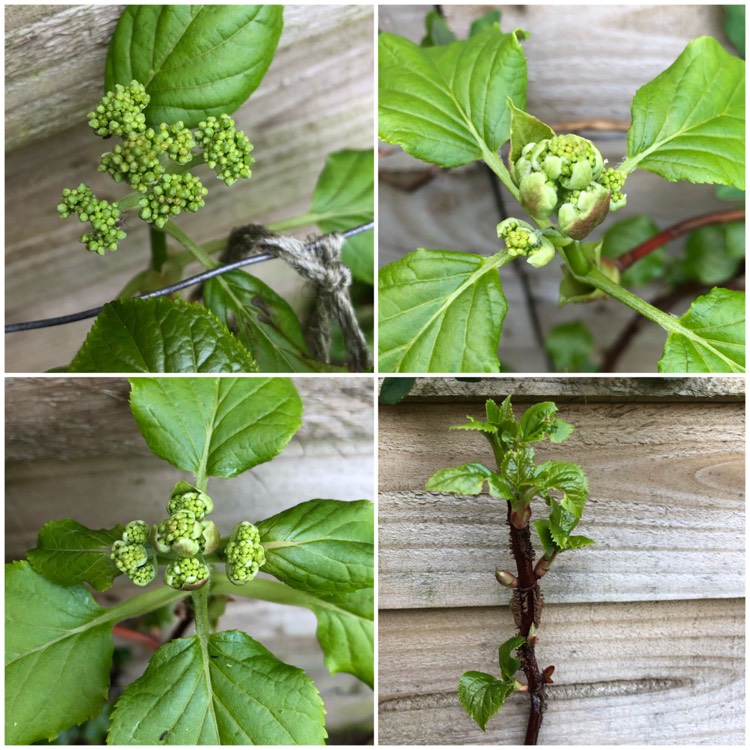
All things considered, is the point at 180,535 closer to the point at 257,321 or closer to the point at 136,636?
the point at 257,321

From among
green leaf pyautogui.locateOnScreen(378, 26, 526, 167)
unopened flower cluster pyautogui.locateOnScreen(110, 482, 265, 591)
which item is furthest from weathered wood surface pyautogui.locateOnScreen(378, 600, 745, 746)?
green leaf pyautogui.locateOnScreen(378, 26, 526, 167)

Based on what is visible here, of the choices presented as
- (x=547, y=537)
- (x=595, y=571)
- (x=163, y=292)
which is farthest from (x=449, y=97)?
(x=595, y=571)

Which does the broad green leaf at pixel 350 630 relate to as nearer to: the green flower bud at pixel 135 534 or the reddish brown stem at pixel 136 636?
the green flower bud at pixel 135 534

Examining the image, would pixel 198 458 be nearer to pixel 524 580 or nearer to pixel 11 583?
pixel 11 583

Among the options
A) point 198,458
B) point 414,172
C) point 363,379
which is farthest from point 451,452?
point 414,172

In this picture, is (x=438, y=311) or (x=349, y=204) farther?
(x=349, y=204)

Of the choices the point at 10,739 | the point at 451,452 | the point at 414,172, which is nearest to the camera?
the point at 10,739
